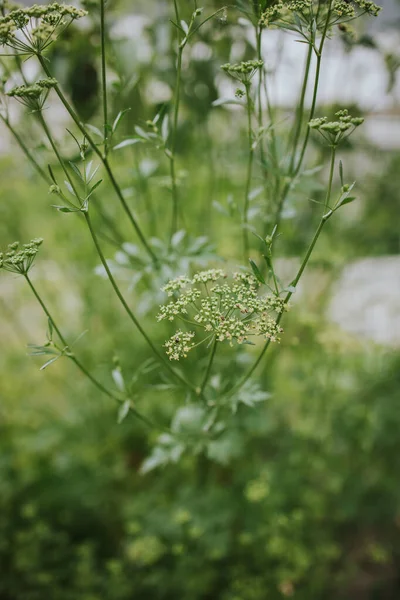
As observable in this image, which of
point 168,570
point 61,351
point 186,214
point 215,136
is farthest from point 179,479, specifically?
point 215,136

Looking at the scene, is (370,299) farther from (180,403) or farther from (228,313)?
(228,313)

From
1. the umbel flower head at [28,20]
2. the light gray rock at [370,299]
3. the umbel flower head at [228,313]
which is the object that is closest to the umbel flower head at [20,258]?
the umbel flower head at [228,313]

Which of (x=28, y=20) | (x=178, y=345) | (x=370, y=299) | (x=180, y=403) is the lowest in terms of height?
(x=178, y=345)

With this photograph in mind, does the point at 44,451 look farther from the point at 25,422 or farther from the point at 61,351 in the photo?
the point at 61,351

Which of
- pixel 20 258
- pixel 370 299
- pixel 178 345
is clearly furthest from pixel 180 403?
pixel 370 299

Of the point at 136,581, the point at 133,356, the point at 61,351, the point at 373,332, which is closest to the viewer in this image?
the point at 61,351

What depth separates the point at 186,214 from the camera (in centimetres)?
298

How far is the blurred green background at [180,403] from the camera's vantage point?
2.26m

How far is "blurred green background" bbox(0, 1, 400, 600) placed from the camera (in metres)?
2.26

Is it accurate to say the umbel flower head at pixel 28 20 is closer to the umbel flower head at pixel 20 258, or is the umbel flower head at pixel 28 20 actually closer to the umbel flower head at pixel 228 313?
the umbel flower head at pixel 20 258

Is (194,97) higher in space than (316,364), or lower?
higher

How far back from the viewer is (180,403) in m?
2.27

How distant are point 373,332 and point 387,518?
1468 millimetres

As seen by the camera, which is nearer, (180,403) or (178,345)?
(178,345)
